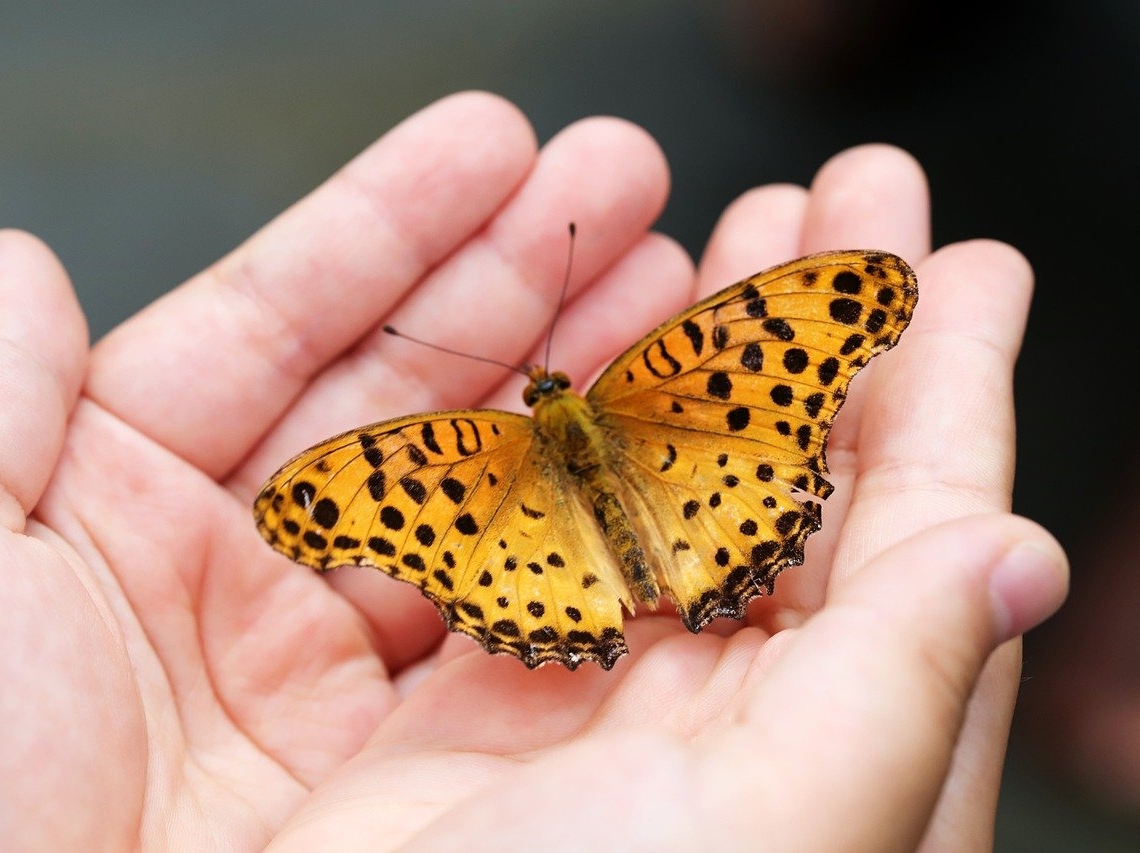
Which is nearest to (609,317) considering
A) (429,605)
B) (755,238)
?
(755,238)

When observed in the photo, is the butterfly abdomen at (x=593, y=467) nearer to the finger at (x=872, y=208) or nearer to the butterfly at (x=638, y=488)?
the butterfly at (x=638, y=488)

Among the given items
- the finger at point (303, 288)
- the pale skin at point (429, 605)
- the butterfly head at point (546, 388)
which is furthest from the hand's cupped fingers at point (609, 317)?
the butterfly head at point (546, 388)

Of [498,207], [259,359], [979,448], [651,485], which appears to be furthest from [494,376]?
[979,448]

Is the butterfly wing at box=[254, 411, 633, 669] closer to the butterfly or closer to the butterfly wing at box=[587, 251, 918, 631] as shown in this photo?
the butterfly

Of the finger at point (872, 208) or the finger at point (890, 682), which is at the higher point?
the finger at point (872, 208)

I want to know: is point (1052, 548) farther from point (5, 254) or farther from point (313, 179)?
point (313, 179)

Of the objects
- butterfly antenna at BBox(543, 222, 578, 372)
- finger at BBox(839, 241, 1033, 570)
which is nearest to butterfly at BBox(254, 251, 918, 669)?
finger at BBox(839, 241, 1033, 570)
